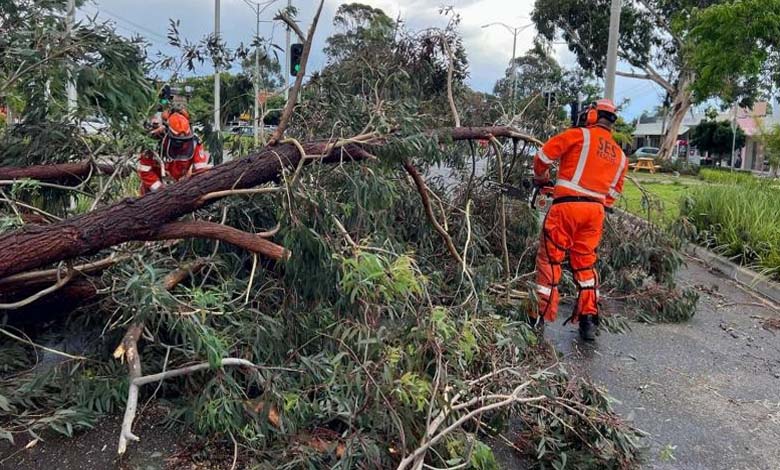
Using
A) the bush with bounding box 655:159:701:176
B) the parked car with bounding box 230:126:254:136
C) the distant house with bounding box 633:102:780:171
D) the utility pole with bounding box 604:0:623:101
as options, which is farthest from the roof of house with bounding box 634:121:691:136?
the parked car with bounding box 230:126:254:136

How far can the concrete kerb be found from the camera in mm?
5670

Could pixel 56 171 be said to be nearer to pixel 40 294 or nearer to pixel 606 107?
pixel 40 294

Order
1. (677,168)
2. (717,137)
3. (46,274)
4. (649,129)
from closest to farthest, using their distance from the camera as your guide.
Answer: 1. (46,274)
2. (677,168)
3. (717,137)
4. (649,129)

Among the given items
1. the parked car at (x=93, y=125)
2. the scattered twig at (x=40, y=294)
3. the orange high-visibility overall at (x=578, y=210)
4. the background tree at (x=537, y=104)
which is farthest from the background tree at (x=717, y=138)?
the scattered twig at (x=40, y=294)

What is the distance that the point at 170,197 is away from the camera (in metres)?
3.00

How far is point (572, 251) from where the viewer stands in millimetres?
4293

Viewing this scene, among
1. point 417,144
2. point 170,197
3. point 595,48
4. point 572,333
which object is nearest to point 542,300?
point 572,333

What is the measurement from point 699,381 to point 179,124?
465 cm

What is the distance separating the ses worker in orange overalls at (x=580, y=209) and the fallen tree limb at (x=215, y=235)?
207 centimetres

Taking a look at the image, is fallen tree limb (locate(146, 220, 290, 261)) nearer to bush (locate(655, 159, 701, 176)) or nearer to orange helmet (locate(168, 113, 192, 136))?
orange helmet (locate(168, 113, 192, 136))

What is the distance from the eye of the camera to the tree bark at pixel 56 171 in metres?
3.87

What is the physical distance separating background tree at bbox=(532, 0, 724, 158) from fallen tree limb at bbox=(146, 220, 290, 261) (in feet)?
93.7

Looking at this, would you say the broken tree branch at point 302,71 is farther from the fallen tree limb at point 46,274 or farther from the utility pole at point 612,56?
the utility pole at point 612,56

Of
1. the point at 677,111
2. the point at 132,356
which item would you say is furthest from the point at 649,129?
the point at 132,356
